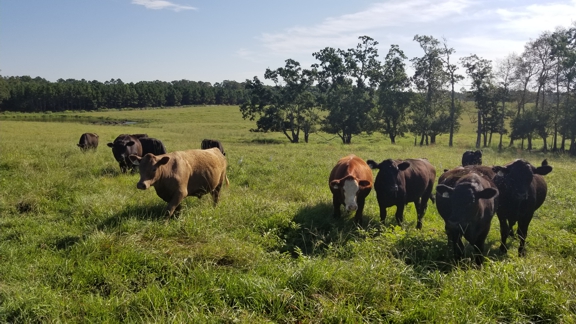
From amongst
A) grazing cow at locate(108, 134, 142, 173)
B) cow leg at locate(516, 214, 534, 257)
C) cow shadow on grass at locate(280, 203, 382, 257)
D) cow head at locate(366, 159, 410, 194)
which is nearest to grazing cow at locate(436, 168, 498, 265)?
cow leg at locate(516, 214, 534, 257)

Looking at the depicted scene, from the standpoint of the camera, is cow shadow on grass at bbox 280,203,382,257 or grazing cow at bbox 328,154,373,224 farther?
grazing cow at bbox 328,154,373,224

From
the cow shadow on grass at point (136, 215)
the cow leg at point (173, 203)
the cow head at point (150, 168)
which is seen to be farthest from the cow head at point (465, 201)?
the cow head at point (150, 168)

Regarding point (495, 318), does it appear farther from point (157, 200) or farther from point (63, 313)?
point (157, 200)

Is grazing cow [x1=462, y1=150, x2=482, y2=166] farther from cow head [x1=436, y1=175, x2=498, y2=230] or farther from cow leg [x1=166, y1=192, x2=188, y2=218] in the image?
cow leg [x1=166, y1=192, x2=188, y2=218]

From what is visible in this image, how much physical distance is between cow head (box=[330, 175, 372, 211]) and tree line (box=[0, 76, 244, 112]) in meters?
103

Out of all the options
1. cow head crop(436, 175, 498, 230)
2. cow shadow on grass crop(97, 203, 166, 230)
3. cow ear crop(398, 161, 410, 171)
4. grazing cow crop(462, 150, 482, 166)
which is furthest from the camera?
grazing cow crop(462, 150, 482, 166)

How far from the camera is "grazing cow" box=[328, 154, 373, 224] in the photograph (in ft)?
24.6

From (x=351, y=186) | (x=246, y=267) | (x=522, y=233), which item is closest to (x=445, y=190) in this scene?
(x=351, y=186)

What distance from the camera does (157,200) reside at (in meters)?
8.52

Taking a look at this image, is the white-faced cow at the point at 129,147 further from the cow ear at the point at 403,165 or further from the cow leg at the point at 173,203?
the cow ear at the point at 403,165

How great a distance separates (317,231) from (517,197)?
12.6 ft

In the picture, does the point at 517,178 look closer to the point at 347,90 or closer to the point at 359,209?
the point at 359,209

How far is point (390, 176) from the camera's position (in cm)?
787

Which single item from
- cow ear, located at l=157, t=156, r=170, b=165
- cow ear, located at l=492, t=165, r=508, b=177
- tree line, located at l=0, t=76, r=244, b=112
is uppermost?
tree line, located at l=0, t=76, r=244, b=112
